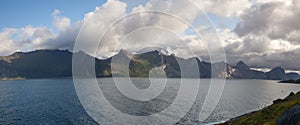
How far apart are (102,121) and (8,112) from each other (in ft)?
176

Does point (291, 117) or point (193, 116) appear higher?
point (291, 117)

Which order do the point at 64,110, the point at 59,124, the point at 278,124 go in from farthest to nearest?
the point at 64,110 < the point at 59,124 < the point at 278,124

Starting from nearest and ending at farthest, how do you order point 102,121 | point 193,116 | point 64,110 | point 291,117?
point 291,117 < point 102,121 < point 193,116 < point 64,110

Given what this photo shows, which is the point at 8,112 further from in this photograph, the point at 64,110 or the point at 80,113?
the point at 80,113

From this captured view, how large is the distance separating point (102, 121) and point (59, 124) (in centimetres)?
1661

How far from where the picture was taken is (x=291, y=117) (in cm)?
4666

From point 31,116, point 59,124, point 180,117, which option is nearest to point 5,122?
point 31,116

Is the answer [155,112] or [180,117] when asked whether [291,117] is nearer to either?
[180,117]

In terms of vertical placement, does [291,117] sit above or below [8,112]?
above

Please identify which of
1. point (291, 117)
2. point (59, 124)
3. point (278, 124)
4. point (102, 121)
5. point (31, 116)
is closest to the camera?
point (291, 117)

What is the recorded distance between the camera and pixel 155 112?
12150 centimetres

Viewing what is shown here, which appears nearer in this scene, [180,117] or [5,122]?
[5,122]

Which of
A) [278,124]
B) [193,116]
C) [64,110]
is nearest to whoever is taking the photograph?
[278,124]

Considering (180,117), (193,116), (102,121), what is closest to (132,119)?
(102,121)
